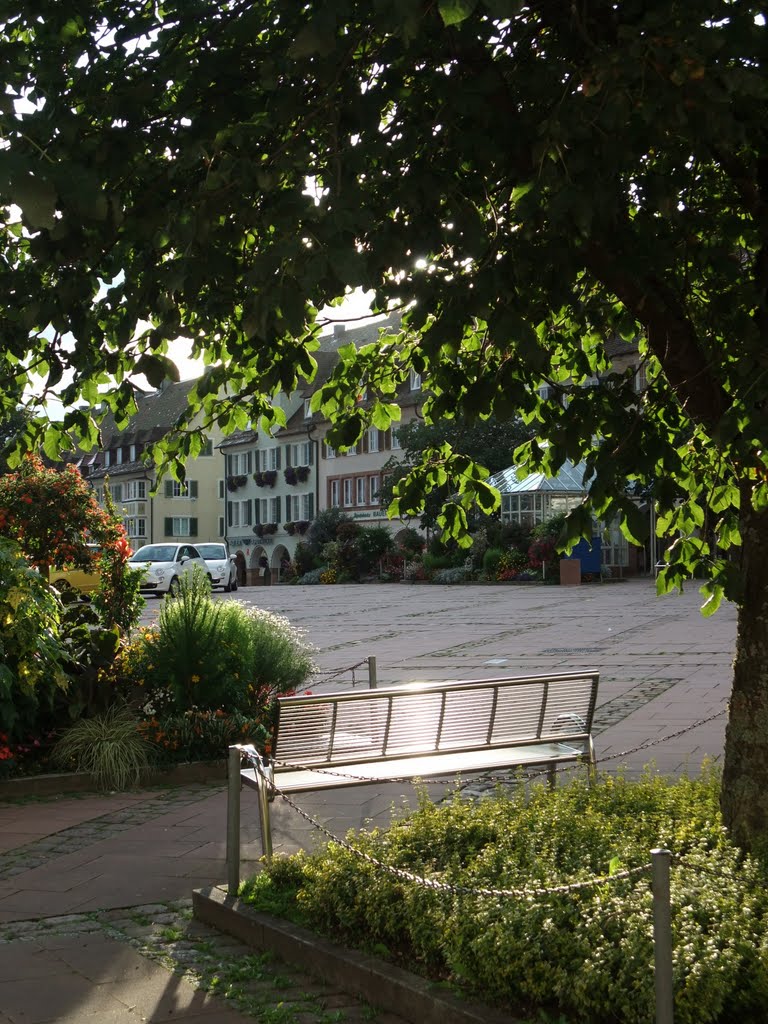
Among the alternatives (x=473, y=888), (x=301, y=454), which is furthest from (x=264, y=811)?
(x=301, y=454)

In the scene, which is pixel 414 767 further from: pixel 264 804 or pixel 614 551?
pixel 614 551

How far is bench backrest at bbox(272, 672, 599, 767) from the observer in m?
6.81

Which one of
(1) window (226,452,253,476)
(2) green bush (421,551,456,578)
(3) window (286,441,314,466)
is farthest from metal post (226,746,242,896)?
(1) window (226,452,253,476)

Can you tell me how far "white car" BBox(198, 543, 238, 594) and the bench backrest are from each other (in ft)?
117

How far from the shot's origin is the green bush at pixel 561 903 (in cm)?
387

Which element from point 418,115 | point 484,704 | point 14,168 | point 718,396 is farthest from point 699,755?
point 14,168

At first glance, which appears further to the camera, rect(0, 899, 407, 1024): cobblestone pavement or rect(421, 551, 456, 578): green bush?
rect(421, 551, 456, 578): green bush

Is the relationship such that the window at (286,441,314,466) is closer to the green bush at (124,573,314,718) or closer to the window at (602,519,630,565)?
the window at (602,519,630,565)

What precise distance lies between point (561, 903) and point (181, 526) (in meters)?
79.5

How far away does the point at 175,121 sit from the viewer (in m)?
5.24

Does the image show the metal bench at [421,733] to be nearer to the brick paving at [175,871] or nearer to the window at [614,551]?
the brick paving at [175,871]

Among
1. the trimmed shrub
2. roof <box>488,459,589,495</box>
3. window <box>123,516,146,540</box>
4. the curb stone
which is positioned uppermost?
roof <box>488,459,589,495</box>

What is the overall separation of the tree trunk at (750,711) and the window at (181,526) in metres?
78.0

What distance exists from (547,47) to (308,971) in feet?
12.9
